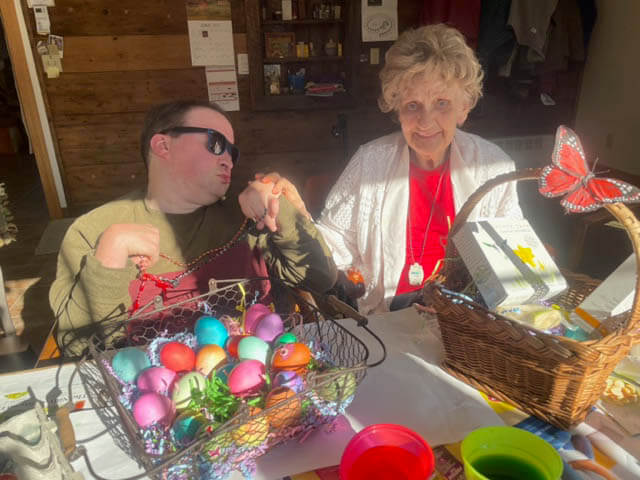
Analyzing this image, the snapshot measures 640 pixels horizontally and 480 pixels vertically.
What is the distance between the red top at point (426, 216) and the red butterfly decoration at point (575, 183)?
0.81 metres

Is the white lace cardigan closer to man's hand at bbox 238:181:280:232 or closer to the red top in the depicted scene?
the red top

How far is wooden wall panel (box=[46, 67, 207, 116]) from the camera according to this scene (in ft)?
11.4

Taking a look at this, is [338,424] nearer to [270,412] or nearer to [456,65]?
[270,412]

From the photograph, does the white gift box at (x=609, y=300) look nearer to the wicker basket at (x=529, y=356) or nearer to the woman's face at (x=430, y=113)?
the wicker basket at (x=529, y=356)

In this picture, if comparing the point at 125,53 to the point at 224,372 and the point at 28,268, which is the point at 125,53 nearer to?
the point at 28,268

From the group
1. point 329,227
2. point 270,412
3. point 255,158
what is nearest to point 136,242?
point 270,412

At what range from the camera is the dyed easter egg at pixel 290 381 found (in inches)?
30.2

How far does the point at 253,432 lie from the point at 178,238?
2.49ft

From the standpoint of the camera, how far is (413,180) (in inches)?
68.6

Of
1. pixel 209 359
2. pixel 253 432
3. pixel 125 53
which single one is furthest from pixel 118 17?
pixel 253 432

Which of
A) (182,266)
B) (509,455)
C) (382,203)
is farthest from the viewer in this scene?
(382,203)

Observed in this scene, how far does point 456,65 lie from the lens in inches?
60.3

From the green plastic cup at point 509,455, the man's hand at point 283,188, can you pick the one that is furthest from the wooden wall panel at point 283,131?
the green plastic cup at point 509,455

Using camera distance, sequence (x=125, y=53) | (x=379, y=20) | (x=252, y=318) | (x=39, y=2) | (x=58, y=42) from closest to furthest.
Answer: (x=252, y=318), (x=39, y=2), (x=58, y=42), (x=125, y=53), (x=379, y=20)
